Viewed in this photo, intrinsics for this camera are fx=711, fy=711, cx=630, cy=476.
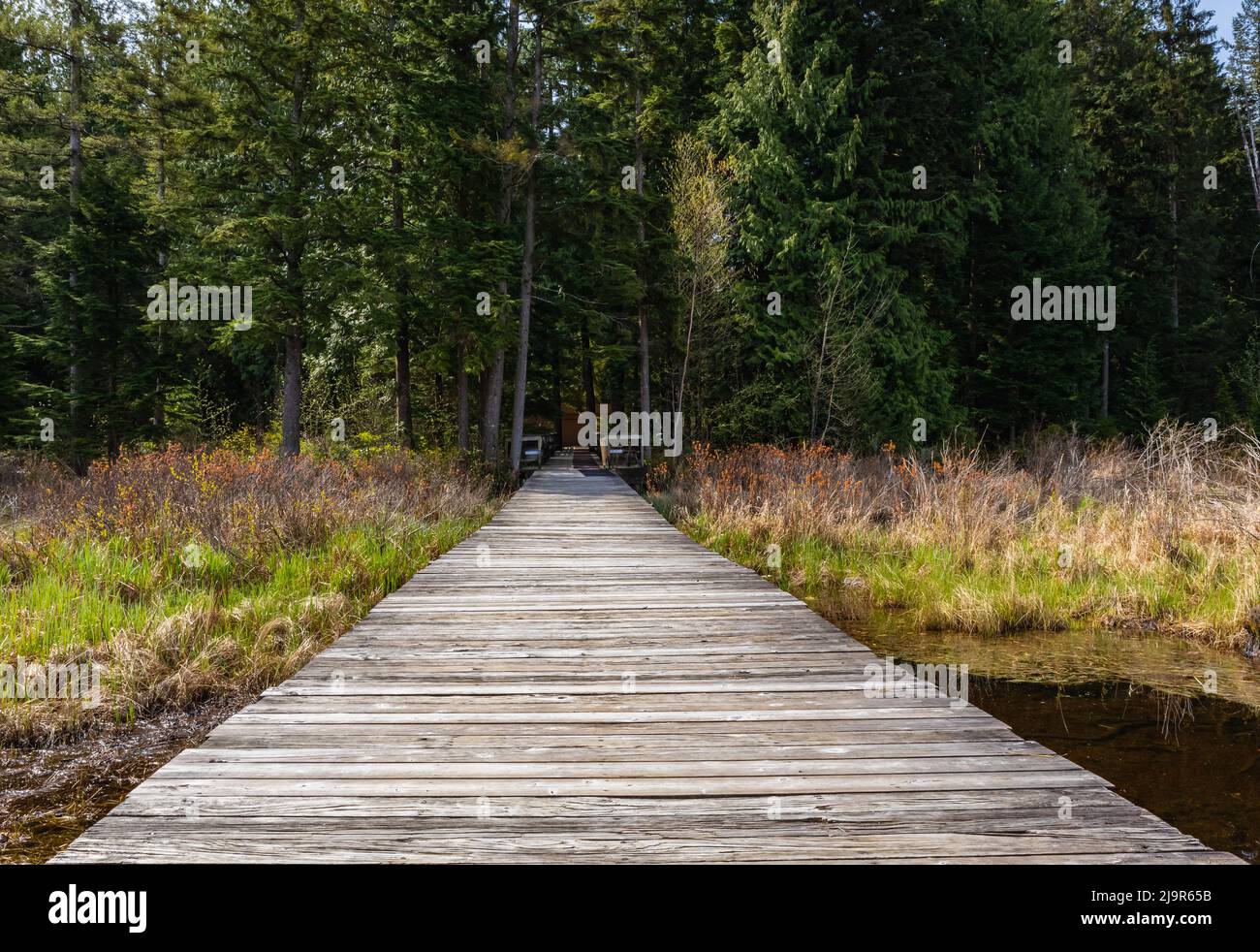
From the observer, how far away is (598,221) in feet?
64.3

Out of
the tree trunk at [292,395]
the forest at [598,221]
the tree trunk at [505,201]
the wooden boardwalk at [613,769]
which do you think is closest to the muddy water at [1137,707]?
the wooden boardwalk at [613,769]

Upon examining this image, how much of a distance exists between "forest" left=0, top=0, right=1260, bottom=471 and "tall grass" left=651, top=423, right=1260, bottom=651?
313 inches

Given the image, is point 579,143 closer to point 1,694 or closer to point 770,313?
point 770,313

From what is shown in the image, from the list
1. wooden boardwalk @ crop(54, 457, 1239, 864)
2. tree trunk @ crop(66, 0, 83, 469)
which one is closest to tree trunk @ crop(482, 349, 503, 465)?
tree trunk @ crop(66, 0, 83, 469)

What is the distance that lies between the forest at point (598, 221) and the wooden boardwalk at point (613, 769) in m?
14.3

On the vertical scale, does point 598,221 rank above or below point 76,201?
above

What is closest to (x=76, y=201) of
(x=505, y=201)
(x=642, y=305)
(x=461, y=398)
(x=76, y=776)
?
(x=461, y=398)

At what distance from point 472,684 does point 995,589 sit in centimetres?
662

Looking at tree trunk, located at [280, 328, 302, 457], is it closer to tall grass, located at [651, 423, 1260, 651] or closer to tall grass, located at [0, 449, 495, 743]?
tall grass, located at [0, 449, 495, 743]

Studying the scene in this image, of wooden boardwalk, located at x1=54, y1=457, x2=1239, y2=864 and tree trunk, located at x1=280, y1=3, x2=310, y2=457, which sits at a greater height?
tree trunk, located at x1=280, y1=3, x2=310, y2=457

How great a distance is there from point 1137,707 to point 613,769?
490 cm

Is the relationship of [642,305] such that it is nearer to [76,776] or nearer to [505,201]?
[505,201]

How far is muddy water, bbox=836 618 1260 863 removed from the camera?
419 centimetres
